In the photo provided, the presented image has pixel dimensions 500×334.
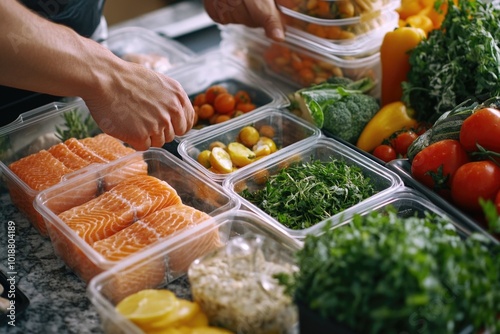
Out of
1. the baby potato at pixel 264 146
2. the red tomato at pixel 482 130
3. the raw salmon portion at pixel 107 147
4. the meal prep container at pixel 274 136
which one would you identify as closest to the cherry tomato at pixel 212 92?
the meal prep container at pixel 274 136

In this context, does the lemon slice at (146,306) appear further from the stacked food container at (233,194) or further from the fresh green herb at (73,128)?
the fresh green herb at (73,128)

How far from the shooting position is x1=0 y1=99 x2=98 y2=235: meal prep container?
2.03 m

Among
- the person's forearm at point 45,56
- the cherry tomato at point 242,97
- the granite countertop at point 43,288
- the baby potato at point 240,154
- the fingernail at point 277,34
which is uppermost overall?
the person's forearm at point 45,56

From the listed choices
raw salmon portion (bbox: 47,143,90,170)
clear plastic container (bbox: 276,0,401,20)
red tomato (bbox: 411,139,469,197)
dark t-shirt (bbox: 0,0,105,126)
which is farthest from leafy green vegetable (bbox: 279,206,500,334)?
dark t-shirt (bbox: 0,0,105,126)

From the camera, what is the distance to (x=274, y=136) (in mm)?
2293

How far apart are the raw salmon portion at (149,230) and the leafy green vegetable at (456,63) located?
3.01 feet

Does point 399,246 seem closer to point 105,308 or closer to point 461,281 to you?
point 461,281

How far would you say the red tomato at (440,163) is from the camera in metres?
1.73

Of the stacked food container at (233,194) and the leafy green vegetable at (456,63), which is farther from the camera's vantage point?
the leafy green vegetable at (456,63)

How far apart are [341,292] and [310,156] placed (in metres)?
0.91

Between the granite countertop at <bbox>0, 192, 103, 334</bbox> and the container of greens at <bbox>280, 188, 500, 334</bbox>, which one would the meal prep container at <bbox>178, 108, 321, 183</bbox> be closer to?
the granite countertop at <bbox>0, 192, 103, 334</bbox>

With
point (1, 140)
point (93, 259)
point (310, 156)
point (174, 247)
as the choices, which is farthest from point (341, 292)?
point (1, 140)

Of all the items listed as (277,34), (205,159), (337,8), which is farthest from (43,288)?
(337,8)

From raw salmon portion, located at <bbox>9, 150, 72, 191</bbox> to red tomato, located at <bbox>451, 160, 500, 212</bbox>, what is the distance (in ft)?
3.80
